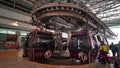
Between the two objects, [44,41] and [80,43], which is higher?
[44,41]

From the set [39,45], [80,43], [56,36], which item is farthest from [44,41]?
[80,43]

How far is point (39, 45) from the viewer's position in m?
6.63

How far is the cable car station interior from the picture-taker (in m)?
5.34

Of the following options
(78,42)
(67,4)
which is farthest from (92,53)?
(67,4)

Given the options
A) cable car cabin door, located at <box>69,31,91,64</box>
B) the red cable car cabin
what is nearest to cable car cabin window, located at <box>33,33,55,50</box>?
Result: the red cable car cabin

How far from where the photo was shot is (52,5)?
5051mm

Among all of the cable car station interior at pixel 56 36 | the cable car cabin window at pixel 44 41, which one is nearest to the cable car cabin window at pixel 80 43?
the cable car station interior at pixel 56 36

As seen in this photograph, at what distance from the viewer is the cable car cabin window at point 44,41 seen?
Result: 661cm

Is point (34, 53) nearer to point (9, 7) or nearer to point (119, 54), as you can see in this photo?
point (119, 54)

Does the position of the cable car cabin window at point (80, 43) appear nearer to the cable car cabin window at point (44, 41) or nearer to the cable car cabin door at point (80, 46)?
the cable car cabin door at point (80, 46)

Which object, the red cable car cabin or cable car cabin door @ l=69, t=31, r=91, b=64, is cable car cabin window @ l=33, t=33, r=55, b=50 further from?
cable car cabin door @ l=69, t=31, r=91, b=64

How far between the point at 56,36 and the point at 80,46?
2.33 meters

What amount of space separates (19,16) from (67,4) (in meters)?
10.1

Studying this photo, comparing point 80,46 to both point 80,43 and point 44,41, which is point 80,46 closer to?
point 80,43
